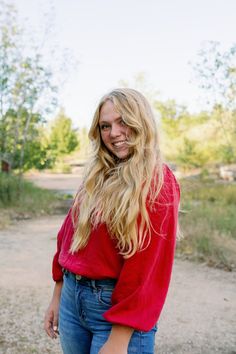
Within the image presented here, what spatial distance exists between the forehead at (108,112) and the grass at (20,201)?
8.61 metres

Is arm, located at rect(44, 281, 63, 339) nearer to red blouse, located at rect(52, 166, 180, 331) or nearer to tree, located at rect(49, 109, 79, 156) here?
red blouse, located at rect(52, 166, 180, 331)

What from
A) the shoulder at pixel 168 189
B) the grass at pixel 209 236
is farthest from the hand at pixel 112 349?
the grass at pixel 209 236

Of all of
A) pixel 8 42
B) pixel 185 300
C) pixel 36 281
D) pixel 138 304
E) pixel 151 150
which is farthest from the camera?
pixel 8 42

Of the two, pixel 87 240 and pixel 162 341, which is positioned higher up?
pixel 87 240

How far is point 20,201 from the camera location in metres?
10.9

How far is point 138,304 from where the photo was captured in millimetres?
1259

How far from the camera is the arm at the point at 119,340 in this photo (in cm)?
126

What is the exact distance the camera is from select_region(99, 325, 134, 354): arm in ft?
4.13

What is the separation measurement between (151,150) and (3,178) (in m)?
10.3

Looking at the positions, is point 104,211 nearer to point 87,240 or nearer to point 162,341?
point 87,240

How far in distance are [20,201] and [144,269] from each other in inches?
392

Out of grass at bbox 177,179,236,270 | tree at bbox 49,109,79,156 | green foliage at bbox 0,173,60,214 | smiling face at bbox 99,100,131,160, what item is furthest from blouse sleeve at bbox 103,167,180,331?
tree at bbox 49,109,79,156

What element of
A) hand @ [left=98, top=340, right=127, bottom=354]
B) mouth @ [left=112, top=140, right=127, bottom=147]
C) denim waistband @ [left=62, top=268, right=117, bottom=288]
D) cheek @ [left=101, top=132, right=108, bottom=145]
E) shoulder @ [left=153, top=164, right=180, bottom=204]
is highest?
cheek @ [left=101, top=132, right=108, bottom=145]

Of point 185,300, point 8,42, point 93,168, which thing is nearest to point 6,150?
point 8,42
